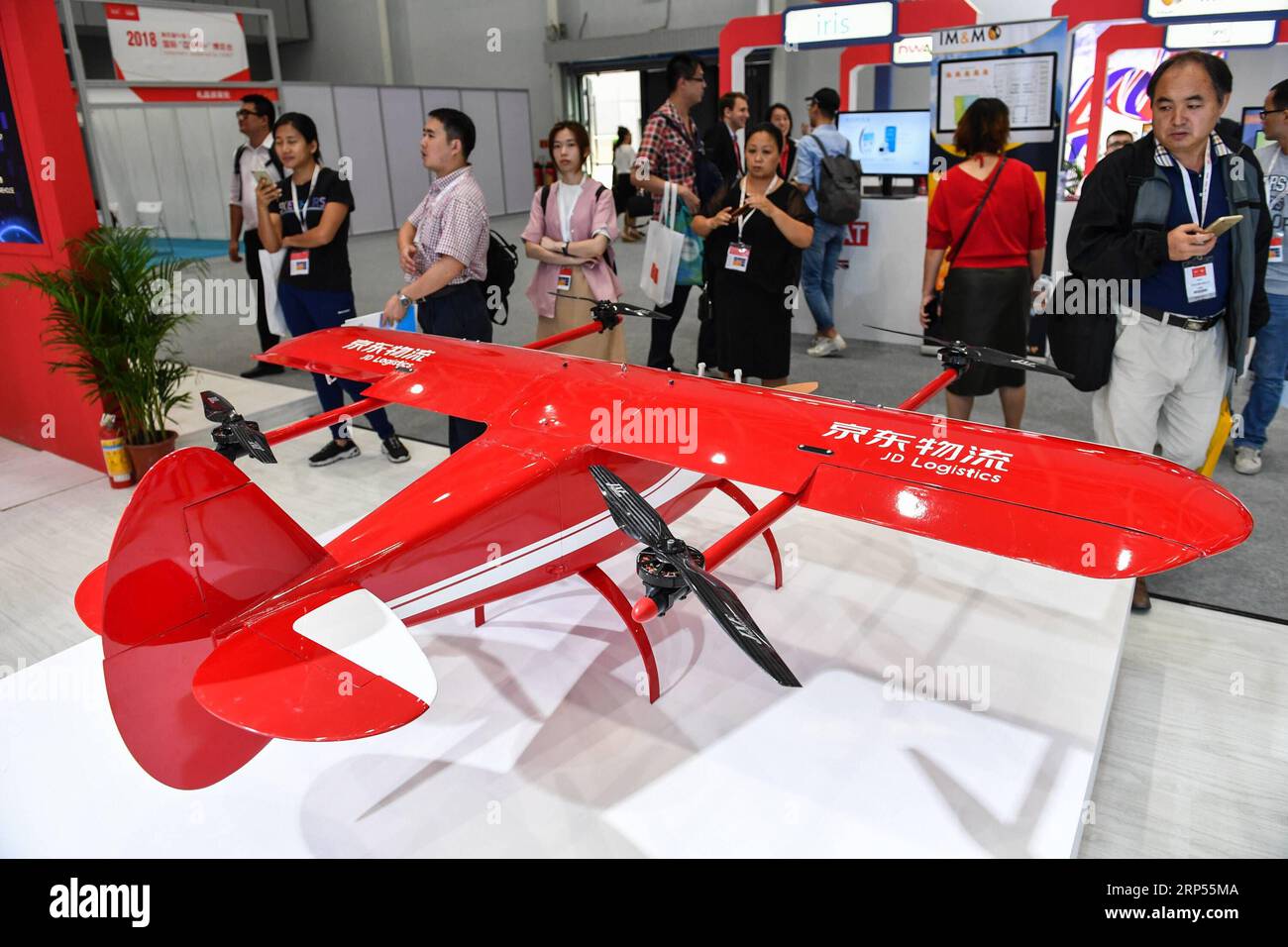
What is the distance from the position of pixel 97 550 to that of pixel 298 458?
1415 mm

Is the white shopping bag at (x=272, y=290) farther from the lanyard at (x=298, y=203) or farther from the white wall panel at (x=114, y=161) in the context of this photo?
the white wall panel at (x=114, y=161)

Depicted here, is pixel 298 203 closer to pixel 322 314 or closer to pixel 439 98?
pixel 322 314

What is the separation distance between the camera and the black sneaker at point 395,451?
5703 millimetres

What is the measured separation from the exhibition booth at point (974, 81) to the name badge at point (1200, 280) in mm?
2897

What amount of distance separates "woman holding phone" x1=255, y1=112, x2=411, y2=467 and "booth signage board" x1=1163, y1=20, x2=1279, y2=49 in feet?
22.6

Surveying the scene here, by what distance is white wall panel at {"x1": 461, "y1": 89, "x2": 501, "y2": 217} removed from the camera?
1736 centimetres

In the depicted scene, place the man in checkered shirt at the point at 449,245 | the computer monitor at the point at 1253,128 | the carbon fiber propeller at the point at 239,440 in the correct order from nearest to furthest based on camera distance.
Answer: the carbon fiber propeller at the point at 239,440 → the man in checkered shirt at the point at 449,245 → the computer monitor at the point at 1253,128

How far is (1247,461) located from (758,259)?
309 cm

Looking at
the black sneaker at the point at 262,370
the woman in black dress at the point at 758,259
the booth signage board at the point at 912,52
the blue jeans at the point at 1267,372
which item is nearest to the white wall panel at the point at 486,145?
the booth signage board at the point at 912,52

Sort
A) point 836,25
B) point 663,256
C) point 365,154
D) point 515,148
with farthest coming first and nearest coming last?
point 515,148, point 365,154, point 836,25, point 663,256

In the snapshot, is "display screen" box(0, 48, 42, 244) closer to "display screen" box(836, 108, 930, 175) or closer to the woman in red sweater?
the woman in red sweater

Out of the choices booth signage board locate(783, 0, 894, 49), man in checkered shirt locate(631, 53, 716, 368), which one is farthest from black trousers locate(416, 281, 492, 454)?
booth signage board locate(783, 0, 894, 49)

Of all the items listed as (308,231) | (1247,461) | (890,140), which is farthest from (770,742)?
(890,140)

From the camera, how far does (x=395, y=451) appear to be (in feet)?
18.7
